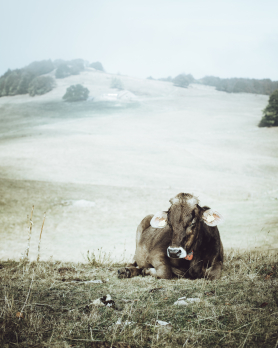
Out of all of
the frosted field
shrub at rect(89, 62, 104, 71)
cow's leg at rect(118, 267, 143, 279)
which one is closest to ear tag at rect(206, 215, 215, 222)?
cow's leg at rect(118, 267, 143, 279)

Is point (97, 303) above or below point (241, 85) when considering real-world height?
below

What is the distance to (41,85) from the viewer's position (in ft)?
76.3

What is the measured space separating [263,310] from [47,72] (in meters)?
24.8

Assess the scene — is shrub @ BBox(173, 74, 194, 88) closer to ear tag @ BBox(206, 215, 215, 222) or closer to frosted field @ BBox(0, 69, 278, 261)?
frosted field @ BBox(0, 69, 278, 261)

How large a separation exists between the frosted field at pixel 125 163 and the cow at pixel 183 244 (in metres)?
2.21

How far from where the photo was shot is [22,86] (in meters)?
22.3

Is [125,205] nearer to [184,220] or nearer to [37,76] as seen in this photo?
[184,220]

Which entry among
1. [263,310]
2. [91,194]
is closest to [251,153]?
[91,194]

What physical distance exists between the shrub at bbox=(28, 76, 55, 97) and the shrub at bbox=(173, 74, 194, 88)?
10.1m

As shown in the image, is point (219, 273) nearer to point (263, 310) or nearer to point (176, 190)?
point (263, 310)

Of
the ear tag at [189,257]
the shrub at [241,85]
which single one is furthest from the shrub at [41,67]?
the ear tag at [189,257]

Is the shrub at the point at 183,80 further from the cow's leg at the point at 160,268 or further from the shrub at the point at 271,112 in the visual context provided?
the cow's leg at the point at 160,268

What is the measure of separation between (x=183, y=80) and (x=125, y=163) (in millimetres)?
11363

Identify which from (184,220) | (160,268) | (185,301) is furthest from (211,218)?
(185,301)
